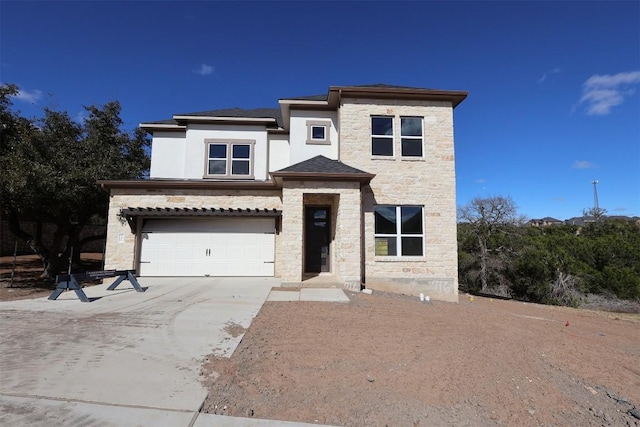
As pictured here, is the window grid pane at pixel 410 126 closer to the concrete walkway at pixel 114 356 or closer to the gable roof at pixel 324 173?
the gable roof at pixel 324 173

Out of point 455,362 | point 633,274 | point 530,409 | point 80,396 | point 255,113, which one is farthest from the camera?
point 633,274

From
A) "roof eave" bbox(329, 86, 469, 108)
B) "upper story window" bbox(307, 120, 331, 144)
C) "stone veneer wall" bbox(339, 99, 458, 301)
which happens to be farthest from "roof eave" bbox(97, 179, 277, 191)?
"roof eave" bbox(329, 86, 469, 108)

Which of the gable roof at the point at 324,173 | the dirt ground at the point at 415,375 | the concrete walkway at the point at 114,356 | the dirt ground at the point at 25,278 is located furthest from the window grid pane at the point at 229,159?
the dirt ground at the point at 415,375

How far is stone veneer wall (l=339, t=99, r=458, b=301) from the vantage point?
1220 cm

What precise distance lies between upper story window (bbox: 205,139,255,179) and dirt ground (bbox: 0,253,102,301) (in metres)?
7.55

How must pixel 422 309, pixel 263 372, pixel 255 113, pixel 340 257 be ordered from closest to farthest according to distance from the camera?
pixel 263 372 → pixel 422 309 → pixel 340 257 → pixel 255 113

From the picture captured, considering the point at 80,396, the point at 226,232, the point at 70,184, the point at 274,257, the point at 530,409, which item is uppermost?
the point at 70,184

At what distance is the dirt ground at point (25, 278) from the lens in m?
12.7

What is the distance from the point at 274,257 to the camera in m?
13.3

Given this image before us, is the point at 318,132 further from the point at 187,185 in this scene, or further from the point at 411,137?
the point at 187,185

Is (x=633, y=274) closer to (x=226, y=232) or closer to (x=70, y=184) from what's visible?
(x=226, y=232)

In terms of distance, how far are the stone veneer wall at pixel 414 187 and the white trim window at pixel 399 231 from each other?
8.2 inches

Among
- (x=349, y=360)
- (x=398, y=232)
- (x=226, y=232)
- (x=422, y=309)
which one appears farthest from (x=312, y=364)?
(x=226, y=232)

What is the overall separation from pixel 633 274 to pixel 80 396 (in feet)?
85.4
